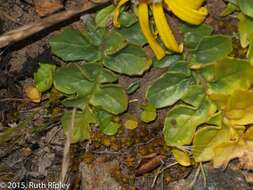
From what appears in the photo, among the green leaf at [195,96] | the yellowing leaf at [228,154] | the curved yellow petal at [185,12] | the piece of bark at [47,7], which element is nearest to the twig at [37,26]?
the piece of bark at [47,7]

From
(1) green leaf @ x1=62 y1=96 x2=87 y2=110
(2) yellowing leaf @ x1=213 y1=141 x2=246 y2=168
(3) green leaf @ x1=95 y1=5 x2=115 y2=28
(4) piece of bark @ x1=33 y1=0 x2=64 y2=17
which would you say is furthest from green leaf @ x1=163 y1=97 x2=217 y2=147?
(4) piece of bark @ x1=33 y1=0 x2=64 y2=17

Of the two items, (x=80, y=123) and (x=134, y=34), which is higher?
(x=134, y=34)

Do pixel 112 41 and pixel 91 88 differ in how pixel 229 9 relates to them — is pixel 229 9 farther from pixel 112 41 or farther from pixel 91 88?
pixel 91 88

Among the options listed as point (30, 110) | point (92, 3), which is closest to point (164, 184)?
point (30, 110)

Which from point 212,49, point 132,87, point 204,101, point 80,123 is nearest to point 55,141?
point 80,123

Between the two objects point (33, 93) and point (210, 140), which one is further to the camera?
point (33, 93)

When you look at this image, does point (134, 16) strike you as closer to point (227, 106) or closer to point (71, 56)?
point (71, 56)
